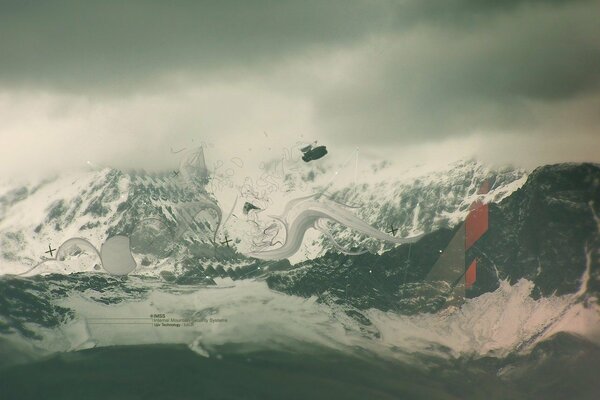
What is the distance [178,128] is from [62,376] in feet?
19.1

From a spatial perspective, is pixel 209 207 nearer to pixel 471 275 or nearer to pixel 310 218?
pixel 310 218

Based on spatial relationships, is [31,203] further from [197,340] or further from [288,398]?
[288,398]

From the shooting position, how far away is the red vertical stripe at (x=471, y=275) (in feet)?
46.2

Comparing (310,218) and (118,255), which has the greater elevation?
(310,218)

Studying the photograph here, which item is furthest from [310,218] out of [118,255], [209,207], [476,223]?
[118,255]

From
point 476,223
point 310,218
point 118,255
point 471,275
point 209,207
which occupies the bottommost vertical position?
point 471,275

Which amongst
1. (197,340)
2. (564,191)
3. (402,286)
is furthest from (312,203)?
(564,191)

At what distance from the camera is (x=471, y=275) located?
14109 millimetres

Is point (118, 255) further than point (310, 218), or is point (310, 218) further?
point (118, 255)

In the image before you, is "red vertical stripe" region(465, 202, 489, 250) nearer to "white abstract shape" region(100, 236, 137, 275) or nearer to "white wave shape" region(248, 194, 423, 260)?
"white wave shape" region(248, 194, 423, 260)

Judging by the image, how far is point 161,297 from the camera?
1409cm

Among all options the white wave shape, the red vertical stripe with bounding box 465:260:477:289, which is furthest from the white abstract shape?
the red vertical stripe with bounding box 465:260:477:289

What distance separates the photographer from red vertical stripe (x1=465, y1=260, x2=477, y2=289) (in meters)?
14.1

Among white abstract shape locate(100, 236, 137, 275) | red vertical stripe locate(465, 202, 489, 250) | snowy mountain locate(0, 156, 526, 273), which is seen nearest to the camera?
snowy mountain locate(0, 156, 526, 273)
